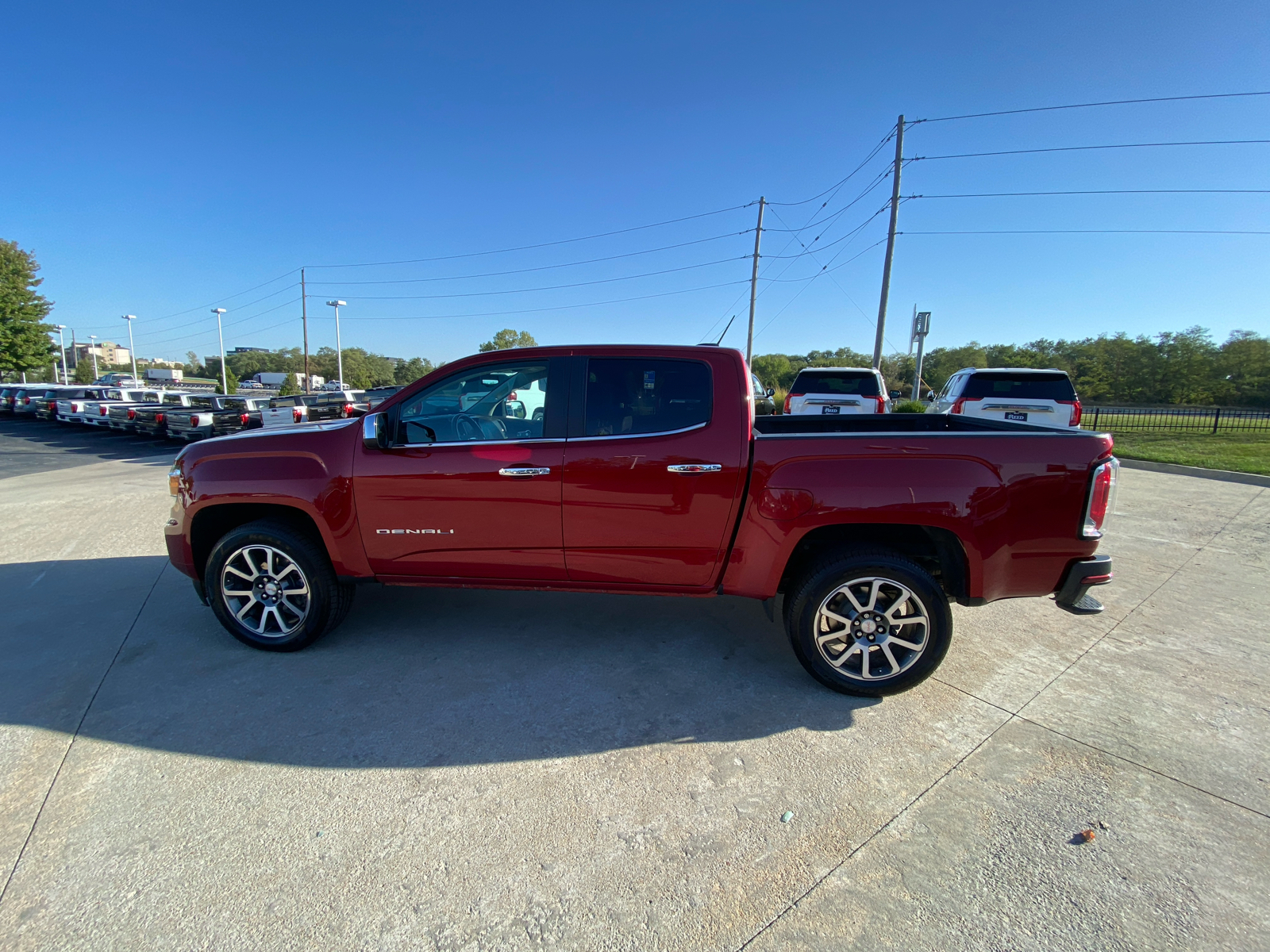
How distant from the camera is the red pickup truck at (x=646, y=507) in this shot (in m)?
3.01

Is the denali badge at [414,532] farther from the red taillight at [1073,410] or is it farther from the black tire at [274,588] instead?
the red taillight at [1073,410]

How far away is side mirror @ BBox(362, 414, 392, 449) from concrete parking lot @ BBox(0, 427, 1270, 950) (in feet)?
4.22

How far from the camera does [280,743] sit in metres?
2.77

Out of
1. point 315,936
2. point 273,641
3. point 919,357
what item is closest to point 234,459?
point 273,641

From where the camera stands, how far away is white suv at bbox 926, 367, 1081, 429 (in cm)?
922

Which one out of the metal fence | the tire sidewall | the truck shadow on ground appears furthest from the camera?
the metal fence

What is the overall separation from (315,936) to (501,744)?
102 cm

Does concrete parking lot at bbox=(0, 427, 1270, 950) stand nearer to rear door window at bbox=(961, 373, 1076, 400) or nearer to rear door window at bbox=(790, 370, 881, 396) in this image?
rear door window at bbox=(961, 373, 1076, 400)

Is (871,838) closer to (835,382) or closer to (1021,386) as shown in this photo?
(1021,386)

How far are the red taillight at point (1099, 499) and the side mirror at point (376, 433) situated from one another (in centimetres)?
370

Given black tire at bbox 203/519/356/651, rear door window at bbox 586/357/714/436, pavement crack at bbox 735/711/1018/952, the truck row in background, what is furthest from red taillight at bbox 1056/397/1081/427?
the truck row in background

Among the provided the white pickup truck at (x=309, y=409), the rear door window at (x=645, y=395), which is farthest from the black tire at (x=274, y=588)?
the white pickup truck at (x=309, y=409)

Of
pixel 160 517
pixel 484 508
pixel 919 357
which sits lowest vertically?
pixel 160 517

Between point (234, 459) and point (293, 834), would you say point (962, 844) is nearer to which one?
point (293, 834)
